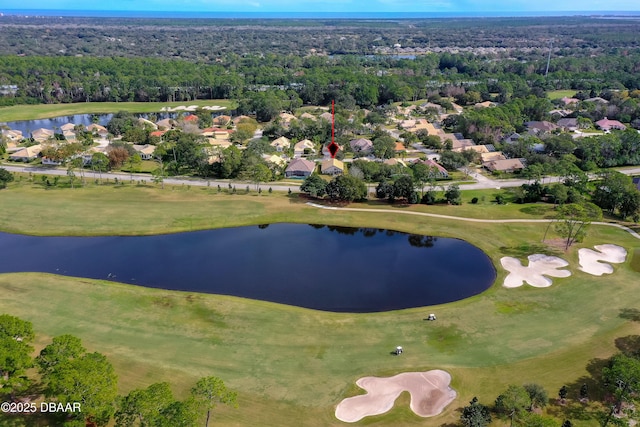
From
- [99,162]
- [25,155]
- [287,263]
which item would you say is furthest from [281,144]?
[25,155]

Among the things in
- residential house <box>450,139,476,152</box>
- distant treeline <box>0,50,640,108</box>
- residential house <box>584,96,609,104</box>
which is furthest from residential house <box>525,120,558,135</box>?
residential house <box>584,96,609,104</box>

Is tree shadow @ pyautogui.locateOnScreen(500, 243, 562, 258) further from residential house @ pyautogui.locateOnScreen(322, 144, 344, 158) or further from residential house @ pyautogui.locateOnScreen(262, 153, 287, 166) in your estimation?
residential house @ pyautogui.locateOnScreen(322, 144, 344, 158)

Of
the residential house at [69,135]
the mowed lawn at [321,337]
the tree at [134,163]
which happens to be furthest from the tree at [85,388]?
the residential house at [69,135]

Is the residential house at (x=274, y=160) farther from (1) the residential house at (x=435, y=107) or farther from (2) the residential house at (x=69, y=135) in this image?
(1) the residential house at (x=435, y=107)

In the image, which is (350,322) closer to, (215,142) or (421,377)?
(421,377)

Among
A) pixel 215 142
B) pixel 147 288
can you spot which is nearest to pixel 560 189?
pixel 147 288

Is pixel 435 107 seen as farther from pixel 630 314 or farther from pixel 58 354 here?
pixel 58 354

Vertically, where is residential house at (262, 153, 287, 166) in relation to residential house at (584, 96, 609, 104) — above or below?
below
